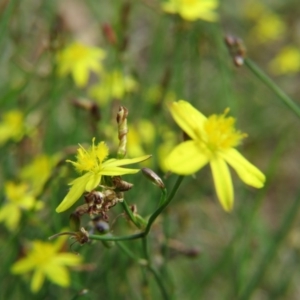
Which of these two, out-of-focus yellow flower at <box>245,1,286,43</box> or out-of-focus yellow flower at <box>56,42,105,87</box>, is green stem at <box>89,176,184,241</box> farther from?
out-of-focus yellow flower at <box>245,1,286,43</box>

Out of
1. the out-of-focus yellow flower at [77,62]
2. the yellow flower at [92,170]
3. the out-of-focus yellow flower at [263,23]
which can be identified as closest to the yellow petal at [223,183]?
the yellow flower at [92,170]

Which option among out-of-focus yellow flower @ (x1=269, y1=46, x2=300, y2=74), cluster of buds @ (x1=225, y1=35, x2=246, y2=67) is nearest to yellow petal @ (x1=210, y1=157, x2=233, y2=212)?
cluster of buds @ (x1=225, y1=35, x2=246, y2=67)

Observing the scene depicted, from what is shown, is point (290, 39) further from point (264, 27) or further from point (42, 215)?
point (42, 215)

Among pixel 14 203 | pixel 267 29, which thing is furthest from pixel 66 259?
pixel 267 29

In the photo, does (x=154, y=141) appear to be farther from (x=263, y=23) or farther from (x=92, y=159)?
(x=263, y=23)

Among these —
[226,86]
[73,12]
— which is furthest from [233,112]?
[73,12]

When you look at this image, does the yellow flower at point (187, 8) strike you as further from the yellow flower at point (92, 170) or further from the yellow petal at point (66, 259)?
the yellow flower at point (92, 170)
